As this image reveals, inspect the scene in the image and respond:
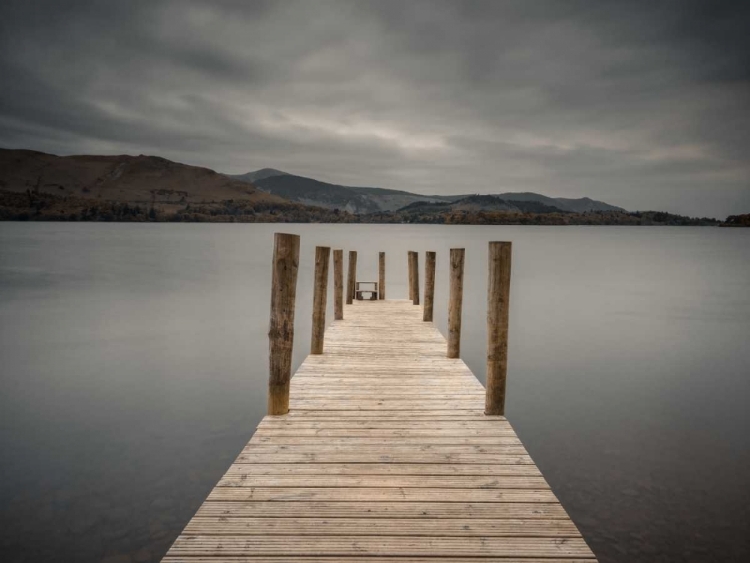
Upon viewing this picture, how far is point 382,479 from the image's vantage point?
13.5 feet

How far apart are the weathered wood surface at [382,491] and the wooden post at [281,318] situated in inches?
11.4

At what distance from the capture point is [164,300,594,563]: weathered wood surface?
3.19m

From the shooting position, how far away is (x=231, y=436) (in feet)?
25.7

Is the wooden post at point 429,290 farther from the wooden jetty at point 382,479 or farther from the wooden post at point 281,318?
the wooden post at point 281,318

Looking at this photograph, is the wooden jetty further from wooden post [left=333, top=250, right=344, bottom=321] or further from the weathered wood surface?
wooden post [left=333, top=250, right=344, bottom=321]

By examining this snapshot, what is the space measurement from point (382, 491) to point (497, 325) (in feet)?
8.88

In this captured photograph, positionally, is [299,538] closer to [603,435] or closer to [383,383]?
[383,383]

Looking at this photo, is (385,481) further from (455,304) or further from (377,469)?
(455,304)

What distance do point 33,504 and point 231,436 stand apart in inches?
112

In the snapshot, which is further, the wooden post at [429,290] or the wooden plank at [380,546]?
the wooden post at [429,290]

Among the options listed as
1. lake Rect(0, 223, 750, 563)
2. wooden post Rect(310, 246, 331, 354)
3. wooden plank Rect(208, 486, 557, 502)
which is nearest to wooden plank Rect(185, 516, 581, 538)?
wooden plank Rect(208, 486, 557, 502)

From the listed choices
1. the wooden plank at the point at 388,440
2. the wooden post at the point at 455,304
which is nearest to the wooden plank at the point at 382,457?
the wooden plank at the point at 388,440

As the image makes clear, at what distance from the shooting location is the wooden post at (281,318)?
552 centimetres

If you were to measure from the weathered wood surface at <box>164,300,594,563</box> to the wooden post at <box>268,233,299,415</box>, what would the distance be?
29cm
